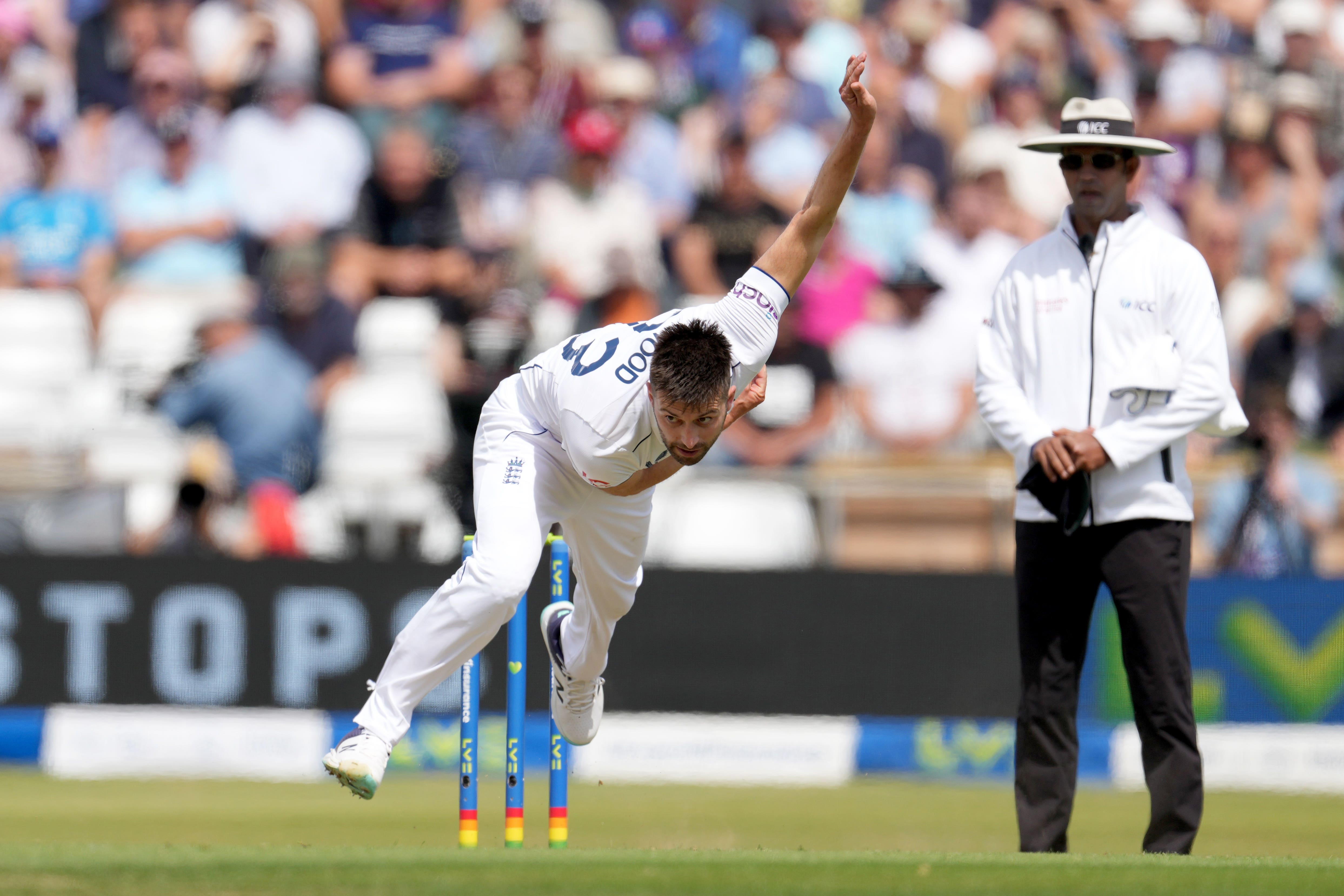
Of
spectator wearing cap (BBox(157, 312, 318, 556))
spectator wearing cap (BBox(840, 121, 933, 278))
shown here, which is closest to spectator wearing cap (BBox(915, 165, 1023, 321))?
spectator wearing cap (BBox(840, 121, 933, 278))

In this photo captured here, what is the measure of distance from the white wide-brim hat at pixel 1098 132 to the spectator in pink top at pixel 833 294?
464cm

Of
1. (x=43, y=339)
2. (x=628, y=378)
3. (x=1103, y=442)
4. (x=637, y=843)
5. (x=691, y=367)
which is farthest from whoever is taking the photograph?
(x=43, y=339)

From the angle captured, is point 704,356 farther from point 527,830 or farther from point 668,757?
point 668,757

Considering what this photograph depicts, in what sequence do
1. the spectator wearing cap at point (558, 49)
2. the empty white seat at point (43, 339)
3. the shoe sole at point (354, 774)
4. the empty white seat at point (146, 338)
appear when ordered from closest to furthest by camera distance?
the shoe sole at point (354, 774) → the empty white seat at point (146, 338) → the empty white seat at point (43, 339) → the spectator wearing cap at point (558, 49)

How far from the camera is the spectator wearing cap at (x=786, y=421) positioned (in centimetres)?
973

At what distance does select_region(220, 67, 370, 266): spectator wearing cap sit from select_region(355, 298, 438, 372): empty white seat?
933 millimetres

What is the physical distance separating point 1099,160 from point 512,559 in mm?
2293

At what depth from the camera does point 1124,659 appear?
5.51 metres

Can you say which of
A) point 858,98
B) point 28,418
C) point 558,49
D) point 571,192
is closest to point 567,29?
point 558,49

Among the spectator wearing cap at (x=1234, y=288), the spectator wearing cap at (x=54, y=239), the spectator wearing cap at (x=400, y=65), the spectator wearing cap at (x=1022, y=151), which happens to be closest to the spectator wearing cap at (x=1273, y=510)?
the spectator wearing cap at (x=1234, y=288)

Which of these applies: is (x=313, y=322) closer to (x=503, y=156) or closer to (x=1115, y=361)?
(x=503, y=156)

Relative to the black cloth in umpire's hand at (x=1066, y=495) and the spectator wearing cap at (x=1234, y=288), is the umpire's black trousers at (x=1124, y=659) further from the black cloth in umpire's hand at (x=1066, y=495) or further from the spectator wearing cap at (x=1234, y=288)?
the spectator wearing cap at (x=1234, y=288)

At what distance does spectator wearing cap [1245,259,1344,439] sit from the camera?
10328 millimetres

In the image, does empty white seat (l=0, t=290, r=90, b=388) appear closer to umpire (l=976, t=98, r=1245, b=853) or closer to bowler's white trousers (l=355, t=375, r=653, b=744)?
bowler's white trousers (l=355, t=375, r=653, b=744)
